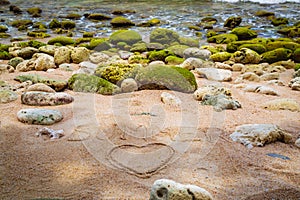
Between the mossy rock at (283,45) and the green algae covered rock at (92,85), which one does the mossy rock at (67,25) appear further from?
the green algae covered rock at (92,85)

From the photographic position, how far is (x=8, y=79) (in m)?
5.84

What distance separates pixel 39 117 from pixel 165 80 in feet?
7.90

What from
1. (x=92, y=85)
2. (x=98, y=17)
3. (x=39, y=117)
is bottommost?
(x=98, y=17)

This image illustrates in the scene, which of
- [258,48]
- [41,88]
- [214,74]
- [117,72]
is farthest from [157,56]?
[41,88]

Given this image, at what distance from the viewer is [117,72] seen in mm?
5609

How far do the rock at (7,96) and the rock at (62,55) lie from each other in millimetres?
2573

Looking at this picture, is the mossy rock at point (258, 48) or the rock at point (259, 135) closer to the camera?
the rock at point (259, 135)

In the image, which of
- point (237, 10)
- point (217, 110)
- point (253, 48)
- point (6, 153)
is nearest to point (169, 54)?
point (253, 48)

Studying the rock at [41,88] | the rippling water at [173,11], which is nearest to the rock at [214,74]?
the rock at [41,88]

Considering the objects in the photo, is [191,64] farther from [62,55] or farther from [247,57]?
[62,55]

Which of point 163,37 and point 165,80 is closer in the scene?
point 165,80

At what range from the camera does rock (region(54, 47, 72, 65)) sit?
283 inches

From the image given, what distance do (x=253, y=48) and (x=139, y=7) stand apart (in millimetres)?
12650

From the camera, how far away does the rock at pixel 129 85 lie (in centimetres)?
518
